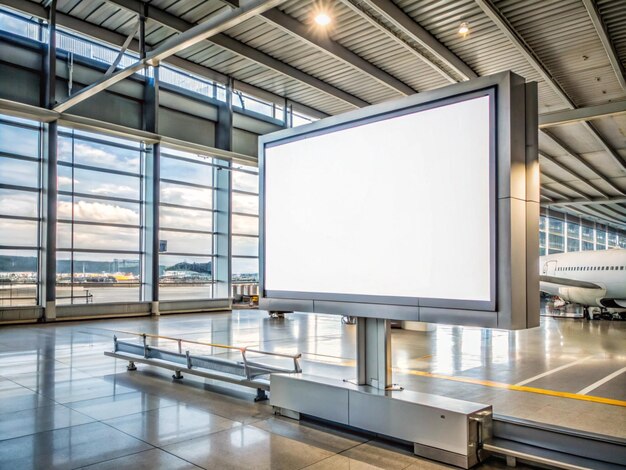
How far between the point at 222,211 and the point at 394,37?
38.9ft

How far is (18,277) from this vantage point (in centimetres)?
1672

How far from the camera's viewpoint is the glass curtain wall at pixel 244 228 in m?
24.1

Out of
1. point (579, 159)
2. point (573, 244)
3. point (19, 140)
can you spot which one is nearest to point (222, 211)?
point (19, 140)

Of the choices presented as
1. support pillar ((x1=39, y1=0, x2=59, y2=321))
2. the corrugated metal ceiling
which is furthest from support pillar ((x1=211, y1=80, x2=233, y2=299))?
support pillar ((x1=39, y1=0, x2=59, y2=321))

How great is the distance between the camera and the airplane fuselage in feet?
69.9

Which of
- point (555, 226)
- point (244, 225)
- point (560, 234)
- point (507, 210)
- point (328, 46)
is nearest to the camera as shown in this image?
point (507, 210)

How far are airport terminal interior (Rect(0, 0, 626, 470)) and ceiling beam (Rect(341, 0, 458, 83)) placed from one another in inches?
4.5

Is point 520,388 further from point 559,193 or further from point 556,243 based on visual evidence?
point 556,243

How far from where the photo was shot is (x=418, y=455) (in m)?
4.46

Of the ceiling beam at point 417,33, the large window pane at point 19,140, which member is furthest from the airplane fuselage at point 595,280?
the large window pane at point 19,140

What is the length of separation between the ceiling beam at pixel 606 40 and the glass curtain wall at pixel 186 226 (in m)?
15.9

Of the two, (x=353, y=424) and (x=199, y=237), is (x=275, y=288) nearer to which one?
(x=353, y=424)

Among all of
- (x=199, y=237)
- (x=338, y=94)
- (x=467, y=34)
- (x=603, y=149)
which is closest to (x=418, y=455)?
(x=467, y=34)

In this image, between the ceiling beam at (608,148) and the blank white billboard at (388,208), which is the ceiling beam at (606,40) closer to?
Answer: the ceiling beam at (608,148)
